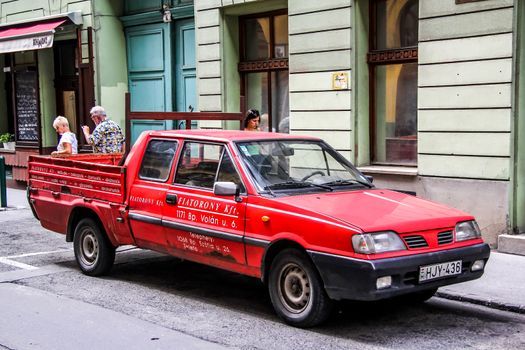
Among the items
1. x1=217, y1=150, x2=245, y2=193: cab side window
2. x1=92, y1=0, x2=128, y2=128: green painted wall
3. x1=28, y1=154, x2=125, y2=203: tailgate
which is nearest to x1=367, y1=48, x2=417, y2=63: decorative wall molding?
x1=28, y1=154, x2=125, y2=203: tailgate

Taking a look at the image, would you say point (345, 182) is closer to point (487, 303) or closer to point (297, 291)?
point (297, 291)

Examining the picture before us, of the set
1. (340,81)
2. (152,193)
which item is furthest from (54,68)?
(152,193)

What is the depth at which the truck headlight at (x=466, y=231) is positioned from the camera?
651 cm

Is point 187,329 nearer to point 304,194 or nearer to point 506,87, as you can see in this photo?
point 304,194

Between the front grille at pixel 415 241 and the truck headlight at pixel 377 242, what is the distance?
0.21ft

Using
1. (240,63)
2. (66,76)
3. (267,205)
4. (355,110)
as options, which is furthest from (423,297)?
(66,76)

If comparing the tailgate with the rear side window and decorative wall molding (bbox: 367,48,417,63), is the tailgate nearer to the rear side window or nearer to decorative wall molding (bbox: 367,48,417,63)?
the rear side window

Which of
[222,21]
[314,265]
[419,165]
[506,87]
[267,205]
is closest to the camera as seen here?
[314,265]

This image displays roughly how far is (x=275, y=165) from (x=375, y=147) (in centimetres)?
529

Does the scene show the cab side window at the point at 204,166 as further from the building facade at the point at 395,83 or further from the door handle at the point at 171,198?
the building facade at the point at 395,83

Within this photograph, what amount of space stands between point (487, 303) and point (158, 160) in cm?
374

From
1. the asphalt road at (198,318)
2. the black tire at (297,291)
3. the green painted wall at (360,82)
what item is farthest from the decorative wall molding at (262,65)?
the black tire at (297,291)

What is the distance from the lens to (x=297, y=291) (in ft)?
21.0

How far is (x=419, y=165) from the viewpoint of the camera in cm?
1090
